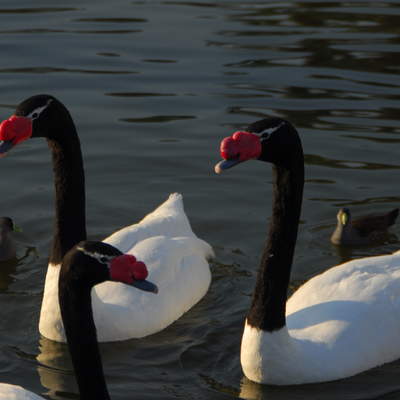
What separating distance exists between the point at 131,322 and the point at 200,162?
4.61 metres

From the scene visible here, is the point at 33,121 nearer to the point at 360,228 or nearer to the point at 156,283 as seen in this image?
the point at 156,283

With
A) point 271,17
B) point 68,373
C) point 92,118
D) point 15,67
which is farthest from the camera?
point 271,17

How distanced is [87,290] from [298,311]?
3.08 m

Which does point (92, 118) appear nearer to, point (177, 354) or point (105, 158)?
point (105, 158)

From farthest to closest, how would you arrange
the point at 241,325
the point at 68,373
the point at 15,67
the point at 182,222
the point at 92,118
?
the point at 15,67 < the point at 92,118 < the point at 182,222 < the point at 241,325 < the point at 68,373

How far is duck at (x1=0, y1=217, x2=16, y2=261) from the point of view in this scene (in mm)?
12430

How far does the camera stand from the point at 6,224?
12477mm

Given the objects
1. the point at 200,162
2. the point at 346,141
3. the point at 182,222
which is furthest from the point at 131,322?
the point at 346,141

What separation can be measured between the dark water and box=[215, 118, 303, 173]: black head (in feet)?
6.43

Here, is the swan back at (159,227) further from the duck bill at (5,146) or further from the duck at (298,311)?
the duck bill at (5,146)

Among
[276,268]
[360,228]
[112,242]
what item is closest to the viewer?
[276,268]

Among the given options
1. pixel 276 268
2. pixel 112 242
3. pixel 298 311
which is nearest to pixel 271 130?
pixel 276 268

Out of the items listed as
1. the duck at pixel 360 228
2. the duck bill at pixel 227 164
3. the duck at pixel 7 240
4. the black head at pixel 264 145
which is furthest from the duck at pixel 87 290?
the duck at pixel 360 228

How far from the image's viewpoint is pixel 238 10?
2092 cm
